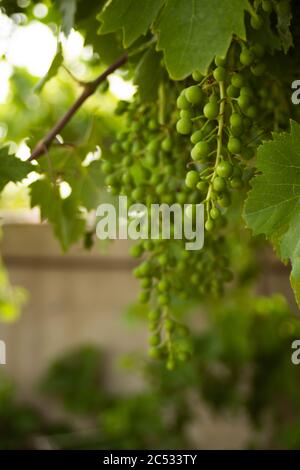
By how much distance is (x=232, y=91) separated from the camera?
706 millimetres

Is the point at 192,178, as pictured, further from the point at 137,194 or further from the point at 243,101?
the point at 137,194

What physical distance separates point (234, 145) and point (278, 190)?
7 centimetres

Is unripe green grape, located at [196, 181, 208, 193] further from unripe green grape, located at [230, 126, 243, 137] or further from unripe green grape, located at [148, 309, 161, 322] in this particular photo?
unripe green grape, located at [148, 309, 161, 322]

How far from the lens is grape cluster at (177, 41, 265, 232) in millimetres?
678

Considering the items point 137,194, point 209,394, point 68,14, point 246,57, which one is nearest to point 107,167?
point 137,194

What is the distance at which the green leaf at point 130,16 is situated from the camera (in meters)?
0.70

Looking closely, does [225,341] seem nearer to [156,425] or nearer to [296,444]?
[156,425]

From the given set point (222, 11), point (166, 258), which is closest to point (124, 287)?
point (166, 258)

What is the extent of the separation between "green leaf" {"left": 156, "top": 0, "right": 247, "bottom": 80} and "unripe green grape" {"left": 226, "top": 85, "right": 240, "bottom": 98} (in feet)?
0.19

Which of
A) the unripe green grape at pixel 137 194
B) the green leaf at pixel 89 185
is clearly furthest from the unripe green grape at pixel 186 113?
the green leaf at pixel 89 185

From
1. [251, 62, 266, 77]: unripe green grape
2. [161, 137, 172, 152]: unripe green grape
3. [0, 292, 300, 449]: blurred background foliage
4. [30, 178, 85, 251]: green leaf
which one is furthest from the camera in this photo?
[0, 292, 300, 449]: blurred background foliage

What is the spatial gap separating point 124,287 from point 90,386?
523 millimetres

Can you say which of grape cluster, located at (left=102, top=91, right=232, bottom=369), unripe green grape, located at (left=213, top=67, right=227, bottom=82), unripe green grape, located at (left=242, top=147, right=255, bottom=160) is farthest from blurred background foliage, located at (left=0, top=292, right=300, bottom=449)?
unripe green grape, located at (left=213, top=67, right=227, bottom=82)
